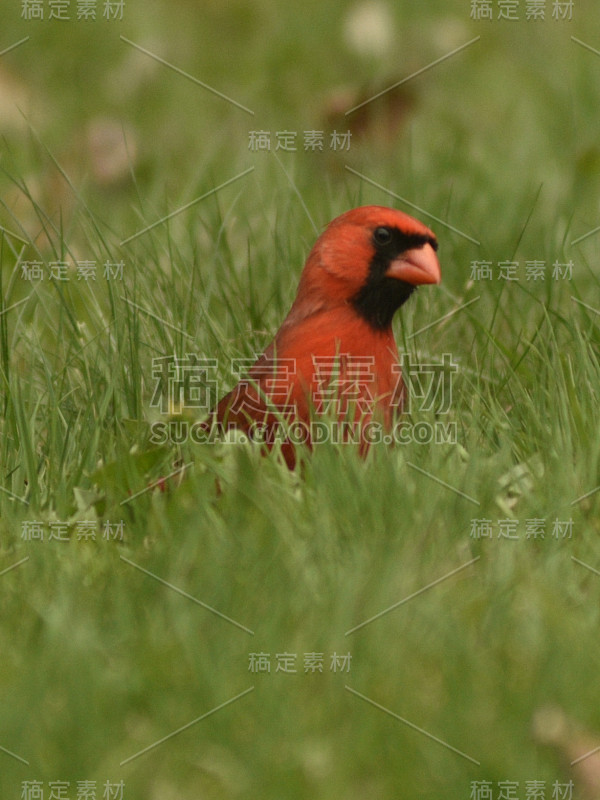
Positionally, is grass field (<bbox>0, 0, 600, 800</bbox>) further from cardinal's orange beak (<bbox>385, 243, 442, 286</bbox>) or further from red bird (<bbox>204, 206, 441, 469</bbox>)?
cardinal's orange beak (<bbox>385, 243, 442, 286</bbox>)

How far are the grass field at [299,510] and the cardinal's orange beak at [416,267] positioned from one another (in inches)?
9.3

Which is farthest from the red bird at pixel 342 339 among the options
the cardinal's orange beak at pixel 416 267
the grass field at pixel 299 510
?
the grass field at pixel 299 510

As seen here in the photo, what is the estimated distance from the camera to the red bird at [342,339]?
2.76 metres

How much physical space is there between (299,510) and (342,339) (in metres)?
0.51

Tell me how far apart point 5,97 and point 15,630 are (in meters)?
3.20

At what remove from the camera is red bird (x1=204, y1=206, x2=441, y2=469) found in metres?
2.76

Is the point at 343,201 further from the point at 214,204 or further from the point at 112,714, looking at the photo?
the point at 112,714

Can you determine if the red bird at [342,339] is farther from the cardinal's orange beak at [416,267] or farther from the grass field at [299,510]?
the grass field at [299,510]

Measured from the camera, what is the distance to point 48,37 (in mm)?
5754

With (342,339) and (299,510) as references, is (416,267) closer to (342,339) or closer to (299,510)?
(342,339)

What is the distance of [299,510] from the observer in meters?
2.50

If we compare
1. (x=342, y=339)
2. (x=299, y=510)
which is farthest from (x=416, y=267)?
(x=299, y=510)

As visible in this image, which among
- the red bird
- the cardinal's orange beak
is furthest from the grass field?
the cardinal's orange beak

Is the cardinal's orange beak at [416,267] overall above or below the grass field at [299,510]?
above
